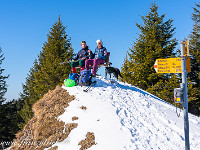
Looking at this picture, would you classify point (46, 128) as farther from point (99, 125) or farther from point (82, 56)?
point (82, 56)

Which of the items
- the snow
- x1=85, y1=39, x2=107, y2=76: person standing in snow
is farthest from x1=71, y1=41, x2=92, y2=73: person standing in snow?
the snow

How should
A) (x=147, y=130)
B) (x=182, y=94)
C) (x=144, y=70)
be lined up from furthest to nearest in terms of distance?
(x=144, y=70) → (x=147, y=130) → (x=182, y=94)

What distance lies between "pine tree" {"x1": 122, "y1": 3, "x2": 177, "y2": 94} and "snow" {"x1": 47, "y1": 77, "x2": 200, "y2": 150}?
8701mm

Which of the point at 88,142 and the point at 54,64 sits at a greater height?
the point at 54,64

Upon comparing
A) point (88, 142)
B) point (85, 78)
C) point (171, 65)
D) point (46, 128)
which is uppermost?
point (171, 65)

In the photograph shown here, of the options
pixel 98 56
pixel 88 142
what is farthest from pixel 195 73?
pixel 88 142

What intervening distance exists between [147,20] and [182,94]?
1622cm

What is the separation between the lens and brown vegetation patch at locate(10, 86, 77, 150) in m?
5.81

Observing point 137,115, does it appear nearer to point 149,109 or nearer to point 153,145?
point 149,109

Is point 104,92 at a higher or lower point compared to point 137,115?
higher

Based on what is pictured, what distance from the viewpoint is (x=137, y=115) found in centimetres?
688

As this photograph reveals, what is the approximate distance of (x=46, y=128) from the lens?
6.30 m

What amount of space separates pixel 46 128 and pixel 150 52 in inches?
533

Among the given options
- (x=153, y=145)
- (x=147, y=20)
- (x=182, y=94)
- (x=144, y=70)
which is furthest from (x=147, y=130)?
(x=147, y=20)
